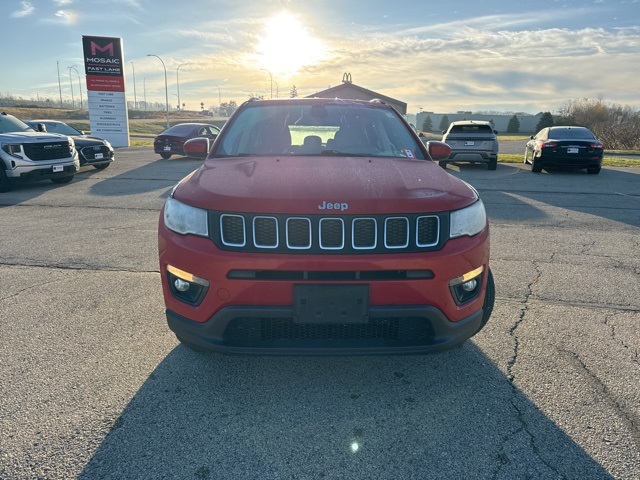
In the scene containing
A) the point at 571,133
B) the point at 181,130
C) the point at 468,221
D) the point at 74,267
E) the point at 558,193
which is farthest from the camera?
the point at 181,130

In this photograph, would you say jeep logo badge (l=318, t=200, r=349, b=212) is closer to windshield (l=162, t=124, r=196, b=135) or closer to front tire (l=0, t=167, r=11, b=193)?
front tire (l=0, t=167, r=11, b=193)

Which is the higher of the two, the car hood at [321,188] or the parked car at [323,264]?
the car hood at [321,188]

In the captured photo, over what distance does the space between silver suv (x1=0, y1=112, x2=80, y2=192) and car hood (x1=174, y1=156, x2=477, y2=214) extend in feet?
29.1

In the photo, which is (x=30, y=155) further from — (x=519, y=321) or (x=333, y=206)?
(x=519, y=321)

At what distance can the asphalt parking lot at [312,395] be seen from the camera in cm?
208

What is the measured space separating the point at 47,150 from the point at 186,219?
31.8 ft

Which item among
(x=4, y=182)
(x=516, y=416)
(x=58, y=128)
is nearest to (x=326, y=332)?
(x=516, y=416)

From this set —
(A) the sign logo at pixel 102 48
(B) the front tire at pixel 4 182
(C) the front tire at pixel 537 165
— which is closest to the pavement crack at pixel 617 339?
(B) the front tire at pixel 4 182

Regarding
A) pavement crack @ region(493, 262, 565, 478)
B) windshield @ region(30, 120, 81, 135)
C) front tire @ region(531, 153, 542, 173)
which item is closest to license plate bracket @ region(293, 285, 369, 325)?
pavement crack @ region(493, 262, 565, 478)

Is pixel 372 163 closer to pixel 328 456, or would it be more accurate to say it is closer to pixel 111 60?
pixel 328 456

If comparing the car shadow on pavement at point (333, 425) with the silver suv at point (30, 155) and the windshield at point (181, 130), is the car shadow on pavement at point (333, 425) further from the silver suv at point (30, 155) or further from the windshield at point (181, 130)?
the windshield at point (181, 130)

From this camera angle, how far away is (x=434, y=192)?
253 centimetres

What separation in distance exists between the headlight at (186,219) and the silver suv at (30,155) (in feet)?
30.3

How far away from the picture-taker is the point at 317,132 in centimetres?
368
